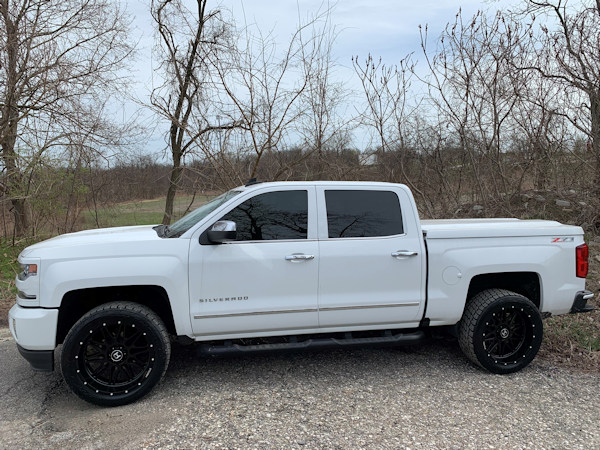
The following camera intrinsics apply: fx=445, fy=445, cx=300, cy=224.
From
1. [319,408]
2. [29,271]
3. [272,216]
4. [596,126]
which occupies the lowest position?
[319,408]

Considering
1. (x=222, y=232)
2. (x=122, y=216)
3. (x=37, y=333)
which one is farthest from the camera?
(x=122, y=216)

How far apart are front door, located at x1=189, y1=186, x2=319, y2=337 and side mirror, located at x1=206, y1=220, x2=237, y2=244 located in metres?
0.16

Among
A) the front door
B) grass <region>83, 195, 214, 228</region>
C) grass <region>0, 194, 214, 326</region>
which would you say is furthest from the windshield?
grass <region>83, 195, 214, 228</region>

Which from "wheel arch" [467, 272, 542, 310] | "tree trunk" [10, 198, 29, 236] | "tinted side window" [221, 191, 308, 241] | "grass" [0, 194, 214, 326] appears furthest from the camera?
"tree trunk" [10, 198, 29, 236]

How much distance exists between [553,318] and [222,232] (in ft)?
15.0

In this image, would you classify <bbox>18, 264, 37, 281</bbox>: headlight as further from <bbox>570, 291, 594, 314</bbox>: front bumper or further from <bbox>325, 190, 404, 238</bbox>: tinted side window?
<bbox>570, 291, 594, 314</bbox>: front bumper

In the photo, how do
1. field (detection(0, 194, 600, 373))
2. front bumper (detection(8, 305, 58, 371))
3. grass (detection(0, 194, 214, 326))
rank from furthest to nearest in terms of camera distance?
grass (detection(0, 194, 214, 326))
field (detection(0, 194, 600, 373))
front bumper (detection(8, 305, 58, 371))

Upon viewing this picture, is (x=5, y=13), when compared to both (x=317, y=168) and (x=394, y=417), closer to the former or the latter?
(x=317, y=168)

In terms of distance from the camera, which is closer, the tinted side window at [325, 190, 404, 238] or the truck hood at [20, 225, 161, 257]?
the truck hood at [20, 225, 161, 257]

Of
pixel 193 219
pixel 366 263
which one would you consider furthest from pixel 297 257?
pixel 193 219

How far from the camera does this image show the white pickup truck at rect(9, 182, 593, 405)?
11.9ft

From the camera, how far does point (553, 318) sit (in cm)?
574

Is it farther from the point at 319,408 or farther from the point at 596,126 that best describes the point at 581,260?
the point at 596,126

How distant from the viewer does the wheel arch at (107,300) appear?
3.78 meters
